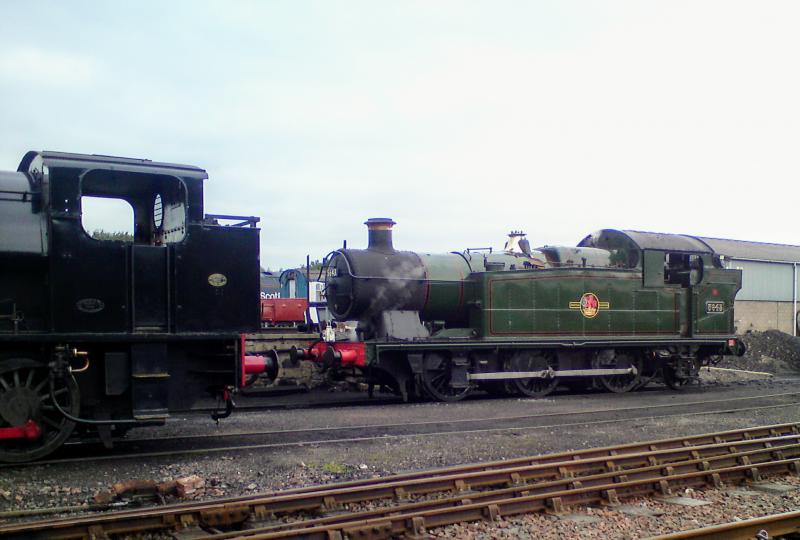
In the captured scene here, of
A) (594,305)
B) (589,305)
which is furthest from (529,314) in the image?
(594,305)

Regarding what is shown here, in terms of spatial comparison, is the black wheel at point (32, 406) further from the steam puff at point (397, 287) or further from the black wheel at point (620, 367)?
the black wheel at point (620, 367)

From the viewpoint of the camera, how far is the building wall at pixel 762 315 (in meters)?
35.7

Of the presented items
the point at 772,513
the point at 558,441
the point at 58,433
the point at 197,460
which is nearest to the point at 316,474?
the point at 197,460

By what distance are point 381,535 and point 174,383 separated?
3.76 meters

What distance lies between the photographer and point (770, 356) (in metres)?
26.8

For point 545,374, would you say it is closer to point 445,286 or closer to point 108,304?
point 445,286

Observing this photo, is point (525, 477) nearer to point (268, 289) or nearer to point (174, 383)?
point (174, 383)

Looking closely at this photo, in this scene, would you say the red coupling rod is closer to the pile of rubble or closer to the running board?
the running board

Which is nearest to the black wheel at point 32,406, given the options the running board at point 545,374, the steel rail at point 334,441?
the steel rail at point 334,441

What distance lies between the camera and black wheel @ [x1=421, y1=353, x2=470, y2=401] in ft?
Answer: 47.9

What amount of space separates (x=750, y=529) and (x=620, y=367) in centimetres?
1098

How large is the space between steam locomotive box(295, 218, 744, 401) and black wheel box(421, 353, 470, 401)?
22 mm

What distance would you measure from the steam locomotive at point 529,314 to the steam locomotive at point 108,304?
5.13 metres

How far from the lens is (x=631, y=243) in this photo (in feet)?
56.3
